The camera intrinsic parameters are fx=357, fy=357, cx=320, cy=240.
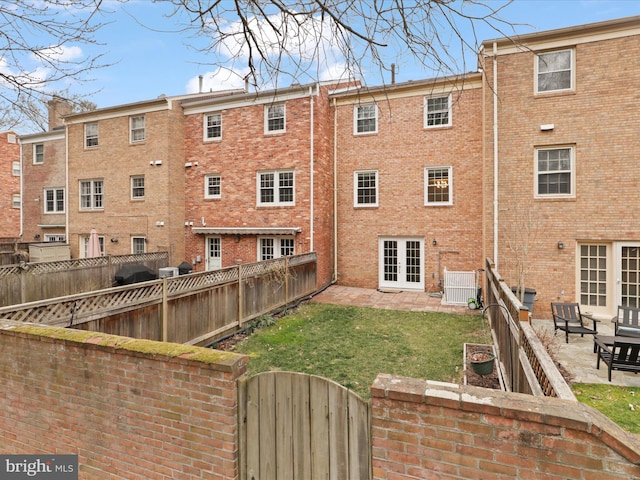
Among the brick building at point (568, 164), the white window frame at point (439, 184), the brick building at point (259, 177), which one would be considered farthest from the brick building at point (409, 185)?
the brick building at point (568, 164)

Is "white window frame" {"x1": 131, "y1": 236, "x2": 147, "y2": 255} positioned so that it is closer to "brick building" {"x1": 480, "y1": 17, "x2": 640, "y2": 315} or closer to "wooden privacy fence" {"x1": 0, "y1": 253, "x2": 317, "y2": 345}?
"wooden privacy fence" {"x1": 0, "y1": 253, "x2": 317, "y2": 345}

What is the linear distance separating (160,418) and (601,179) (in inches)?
506

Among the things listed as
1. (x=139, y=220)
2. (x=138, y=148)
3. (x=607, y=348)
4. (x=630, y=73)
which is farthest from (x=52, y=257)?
(x=630, y=73)

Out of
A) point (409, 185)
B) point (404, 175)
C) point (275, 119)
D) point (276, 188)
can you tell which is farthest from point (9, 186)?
point (409, 185)

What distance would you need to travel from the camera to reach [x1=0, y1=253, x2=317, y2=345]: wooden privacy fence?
17.3 ft

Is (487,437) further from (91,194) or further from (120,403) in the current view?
(91,194)

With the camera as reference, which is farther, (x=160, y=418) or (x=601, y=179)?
(x=601, y=179)

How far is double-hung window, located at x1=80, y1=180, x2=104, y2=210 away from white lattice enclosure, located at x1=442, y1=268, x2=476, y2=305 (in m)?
16.8

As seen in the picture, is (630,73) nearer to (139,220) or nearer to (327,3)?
(327,3)

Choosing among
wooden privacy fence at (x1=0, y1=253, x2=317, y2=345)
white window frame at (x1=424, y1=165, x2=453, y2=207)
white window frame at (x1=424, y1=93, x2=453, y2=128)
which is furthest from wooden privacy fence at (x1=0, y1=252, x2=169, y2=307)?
white window frame at (x1=424, y1=93, x2=453, y2=128)

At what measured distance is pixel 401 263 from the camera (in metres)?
14.8

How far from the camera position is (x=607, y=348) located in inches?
260

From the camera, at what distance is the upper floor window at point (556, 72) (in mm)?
10961

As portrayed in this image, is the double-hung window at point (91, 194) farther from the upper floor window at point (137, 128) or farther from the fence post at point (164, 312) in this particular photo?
the fence post at point (164, 312)
